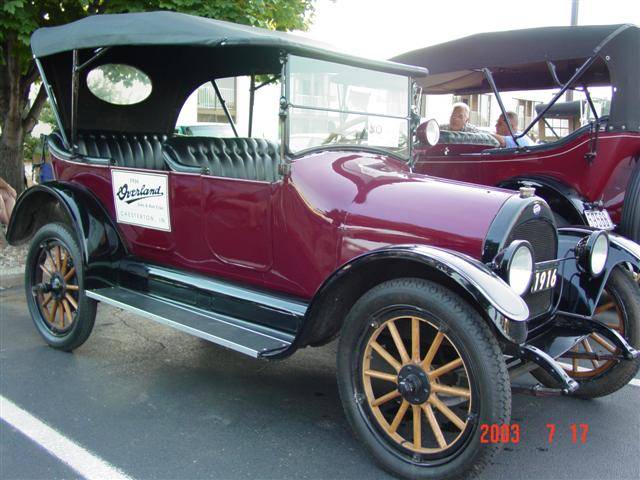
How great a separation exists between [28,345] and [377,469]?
268 cm

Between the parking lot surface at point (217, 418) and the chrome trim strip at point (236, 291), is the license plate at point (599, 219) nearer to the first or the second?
the parking lot surface at point (217, 418)

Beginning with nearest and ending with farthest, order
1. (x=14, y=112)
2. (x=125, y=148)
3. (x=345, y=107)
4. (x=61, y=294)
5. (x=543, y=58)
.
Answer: (x=345, y=107) → (x=61, y=294) → (x=125, y=148) → (x=543, y=58) → (x=14, y=112)

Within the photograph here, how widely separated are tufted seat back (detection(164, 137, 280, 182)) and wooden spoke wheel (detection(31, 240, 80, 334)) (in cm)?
101

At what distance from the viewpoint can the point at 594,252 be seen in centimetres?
280

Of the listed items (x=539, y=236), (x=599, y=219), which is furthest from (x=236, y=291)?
(x=599, y=219)

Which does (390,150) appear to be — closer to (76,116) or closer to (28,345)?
(76,116)

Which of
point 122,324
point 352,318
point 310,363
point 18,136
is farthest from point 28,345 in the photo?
point 18,136

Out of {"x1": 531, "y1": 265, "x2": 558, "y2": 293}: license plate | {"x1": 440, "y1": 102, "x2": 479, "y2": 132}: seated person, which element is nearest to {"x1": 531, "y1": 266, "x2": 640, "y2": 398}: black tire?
{"x1": 531, "y1": 265, "x2": 558, "y2": 293}: license plate

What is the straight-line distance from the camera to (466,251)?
249cm

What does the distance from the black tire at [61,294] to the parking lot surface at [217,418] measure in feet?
0.38

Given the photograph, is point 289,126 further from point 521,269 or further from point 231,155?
point 231,155

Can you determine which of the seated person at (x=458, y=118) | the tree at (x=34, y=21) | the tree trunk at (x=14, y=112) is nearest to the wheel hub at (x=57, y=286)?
the tree at (x=34, y=21)

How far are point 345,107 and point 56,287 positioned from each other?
2.23m
